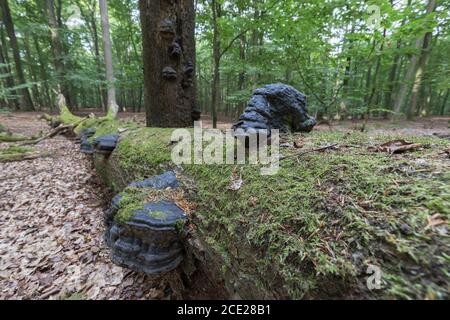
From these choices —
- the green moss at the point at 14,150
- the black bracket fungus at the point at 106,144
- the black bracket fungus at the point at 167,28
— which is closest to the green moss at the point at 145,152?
the black bracket fungus at the point at 106,144

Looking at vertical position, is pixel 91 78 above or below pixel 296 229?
above

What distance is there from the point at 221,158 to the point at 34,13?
22.2 metres

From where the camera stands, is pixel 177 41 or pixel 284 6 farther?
pixel 284 6

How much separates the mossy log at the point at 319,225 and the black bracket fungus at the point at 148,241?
0.29 ft

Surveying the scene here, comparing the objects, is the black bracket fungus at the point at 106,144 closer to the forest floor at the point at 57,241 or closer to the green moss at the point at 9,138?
the forest floor at the point at 57,241

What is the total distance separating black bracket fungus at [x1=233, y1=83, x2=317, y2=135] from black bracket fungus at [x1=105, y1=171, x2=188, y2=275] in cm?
100

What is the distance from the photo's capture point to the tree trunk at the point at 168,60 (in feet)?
10.2

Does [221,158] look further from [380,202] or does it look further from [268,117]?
[380,202]

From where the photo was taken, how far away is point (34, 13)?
15719 mm

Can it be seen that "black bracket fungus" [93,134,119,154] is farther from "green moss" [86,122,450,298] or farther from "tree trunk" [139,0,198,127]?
"green moss" [86,122,450,298]

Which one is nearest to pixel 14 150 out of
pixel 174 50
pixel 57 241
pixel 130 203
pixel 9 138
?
pixel 9 138

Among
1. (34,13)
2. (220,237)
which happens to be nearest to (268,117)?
(220,237)

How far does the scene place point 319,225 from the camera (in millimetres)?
1060

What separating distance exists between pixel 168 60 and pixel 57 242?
2926 mm
